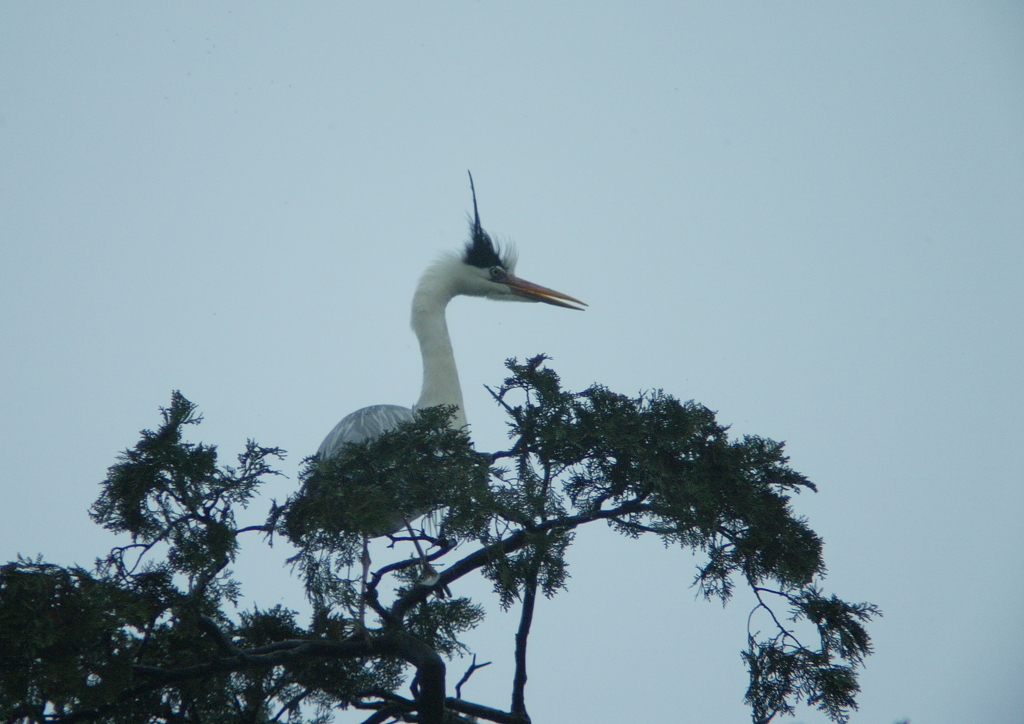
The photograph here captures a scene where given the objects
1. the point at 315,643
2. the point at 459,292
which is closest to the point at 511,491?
the point at 315,643

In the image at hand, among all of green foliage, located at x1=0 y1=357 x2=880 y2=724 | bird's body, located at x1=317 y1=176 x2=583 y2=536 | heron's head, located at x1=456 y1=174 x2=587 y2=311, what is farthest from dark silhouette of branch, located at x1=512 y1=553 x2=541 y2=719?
heron's head, located at x1=456 y1=174 x2=587 y2=311

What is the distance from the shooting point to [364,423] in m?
6.97

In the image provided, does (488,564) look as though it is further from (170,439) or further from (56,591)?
(56,591)

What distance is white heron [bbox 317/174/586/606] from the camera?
269 inches

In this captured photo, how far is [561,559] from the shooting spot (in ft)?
11.7

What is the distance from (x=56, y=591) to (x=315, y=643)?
2.80ft

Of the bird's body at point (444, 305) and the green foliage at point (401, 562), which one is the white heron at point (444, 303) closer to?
the bird's body at point (444, 305)

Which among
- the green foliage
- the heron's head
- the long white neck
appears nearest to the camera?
the green foliage

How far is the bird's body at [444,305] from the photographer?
22.4 feet

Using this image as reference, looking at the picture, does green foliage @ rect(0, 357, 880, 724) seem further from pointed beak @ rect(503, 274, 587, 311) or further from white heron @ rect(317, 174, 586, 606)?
pointed beak @ rect(503, 274, 587, 311)

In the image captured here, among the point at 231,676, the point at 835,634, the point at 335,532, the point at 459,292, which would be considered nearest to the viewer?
the point at 335,532

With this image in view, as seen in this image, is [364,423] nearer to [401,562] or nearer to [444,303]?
[444,303]

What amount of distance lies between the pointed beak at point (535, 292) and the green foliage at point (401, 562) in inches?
174

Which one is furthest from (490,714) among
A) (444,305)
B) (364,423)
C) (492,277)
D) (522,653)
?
(492,277)
